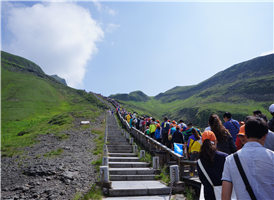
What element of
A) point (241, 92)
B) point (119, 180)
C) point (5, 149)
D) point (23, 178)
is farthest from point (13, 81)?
point (241, 92)

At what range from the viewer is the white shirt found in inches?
77.7

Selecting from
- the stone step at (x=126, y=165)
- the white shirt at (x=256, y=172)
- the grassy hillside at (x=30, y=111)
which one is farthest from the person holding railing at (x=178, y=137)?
the grassy hillside at (x=30, y=111)

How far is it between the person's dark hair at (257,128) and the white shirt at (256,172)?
0.12m

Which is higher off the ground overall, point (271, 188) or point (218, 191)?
point (271, 188)

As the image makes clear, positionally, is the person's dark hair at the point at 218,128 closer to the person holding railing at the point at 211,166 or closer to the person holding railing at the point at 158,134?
the person holding railing at the point at 211,166

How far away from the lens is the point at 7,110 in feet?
145

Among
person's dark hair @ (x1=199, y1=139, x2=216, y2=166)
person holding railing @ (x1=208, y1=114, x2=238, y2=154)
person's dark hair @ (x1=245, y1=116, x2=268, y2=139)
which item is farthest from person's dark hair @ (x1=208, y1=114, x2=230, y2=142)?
person's dark hair @ (x1=245, y1=116, x2=268, y2=139)

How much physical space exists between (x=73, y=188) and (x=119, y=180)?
2445 millimetres

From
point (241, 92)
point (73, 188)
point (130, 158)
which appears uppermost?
point (241, 92)

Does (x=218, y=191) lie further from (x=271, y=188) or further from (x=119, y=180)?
(x=119, y=180)

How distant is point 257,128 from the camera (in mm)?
2197

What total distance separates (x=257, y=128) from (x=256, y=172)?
52 centimetres

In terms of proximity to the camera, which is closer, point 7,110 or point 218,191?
point 218,191

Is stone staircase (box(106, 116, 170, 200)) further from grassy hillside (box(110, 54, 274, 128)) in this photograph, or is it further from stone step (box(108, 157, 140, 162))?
grassy hillside (box(110, 54, 274, 128))
